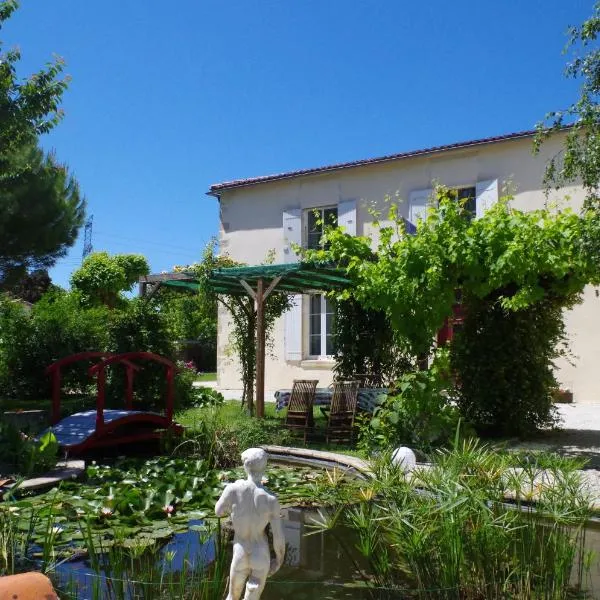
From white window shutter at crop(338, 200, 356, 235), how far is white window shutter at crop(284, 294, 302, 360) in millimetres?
1916

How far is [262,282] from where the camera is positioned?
32.7 ft

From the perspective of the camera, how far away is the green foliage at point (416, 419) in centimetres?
786

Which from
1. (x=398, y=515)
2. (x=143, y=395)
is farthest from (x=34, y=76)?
(x=398, y=515)

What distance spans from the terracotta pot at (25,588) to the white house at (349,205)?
385 inches

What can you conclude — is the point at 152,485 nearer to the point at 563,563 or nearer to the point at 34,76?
the point at 563,563

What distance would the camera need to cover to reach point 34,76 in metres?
9.12

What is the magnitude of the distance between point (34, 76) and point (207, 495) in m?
6.26

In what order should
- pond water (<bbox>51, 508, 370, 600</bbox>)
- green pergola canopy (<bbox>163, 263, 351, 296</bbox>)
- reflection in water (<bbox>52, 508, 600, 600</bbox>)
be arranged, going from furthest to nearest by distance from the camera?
1. green pergola canopy (<bbox>163, 263, 351, 296</bbox>)
2. reflection in water (<bbox>52, 508, 600, 600</bbox>)
3. pond water (<bbox>51, 508, 370, 600</bbox>)

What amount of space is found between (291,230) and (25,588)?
537 inches

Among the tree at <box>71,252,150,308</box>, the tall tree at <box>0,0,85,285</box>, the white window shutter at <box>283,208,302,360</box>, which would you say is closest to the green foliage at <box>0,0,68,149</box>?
the tall tree at <box>0,0,85,285</box>

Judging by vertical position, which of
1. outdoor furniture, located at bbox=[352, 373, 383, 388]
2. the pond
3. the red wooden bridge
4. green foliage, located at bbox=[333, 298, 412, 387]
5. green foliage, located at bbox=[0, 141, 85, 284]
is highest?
green foliage, located at bbox=[0, 141, 85, 284]

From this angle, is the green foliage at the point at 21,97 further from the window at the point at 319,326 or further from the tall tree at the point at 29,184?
the window at the point at 319,326

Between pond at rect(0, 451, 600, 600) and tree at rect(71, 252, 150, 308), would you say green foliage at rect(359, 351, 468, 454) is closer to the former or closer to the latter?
pond at rect(0, 451, 600, 600)

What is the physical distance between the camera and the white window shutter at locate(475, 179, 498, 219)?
534 inches
